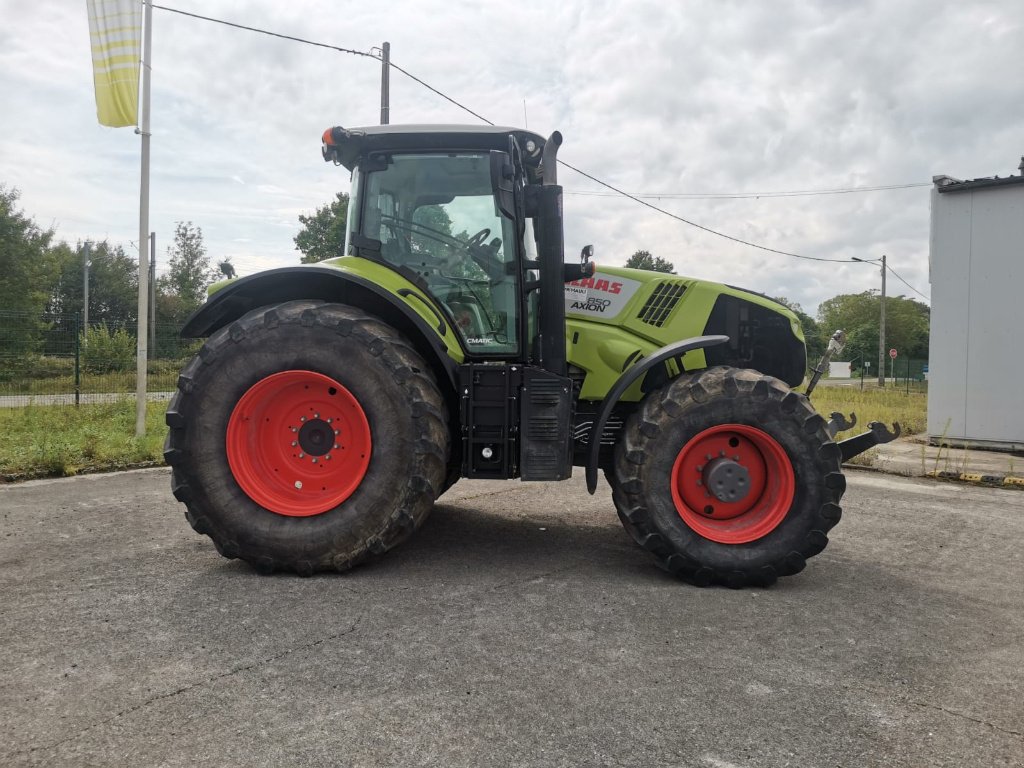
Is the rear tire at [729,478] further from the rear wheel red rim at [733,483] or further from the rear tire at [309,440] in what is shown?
the rear tire at [309,440]

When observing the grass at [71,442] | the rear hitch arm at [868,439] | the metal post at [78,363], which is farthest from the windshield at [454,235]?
the metal post at [78,363]

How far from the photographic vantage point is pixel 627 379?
396 centimetres

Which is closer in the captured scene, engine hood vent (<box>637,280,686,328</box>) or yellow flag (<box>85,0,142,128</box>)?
engine hood vent (<box>637,280,686,328</box>)

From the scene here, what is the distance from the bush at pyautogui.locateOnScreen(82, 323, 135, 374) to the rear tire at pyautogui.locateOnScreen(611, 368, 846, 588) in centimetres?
1329

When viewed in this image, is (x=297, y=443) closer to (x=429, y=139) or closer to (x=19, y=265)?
(x=429, y=139)

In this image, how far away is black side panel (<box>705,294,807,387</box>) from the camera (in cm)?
460

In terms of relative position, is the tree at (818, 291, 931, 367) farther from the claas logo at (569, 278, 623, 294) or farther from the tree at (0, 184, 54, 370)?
the claas logo at (569, 278, 623, 294)

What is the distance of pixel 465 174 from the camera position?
423 centimetres

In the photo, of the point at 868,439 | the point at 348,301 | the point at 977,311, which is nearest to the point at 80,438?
the point at 348,301

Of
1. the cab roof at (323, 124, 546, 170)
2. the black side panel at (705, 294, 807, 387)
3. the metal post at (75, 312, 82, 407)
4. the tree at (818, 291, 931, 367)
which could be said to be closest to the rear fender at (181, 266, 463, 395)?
the cab roof at (323, 124, 546, 170)

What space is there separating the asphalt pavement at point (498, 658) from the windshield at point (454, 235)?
144cm

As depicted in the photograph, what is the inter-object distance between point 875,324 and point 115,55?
72458mm

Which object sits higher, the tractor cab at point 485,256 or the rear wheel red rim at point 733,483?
the tractor cab at point 485,256

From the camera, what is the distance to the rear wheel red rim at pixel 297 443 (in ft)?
12.9
